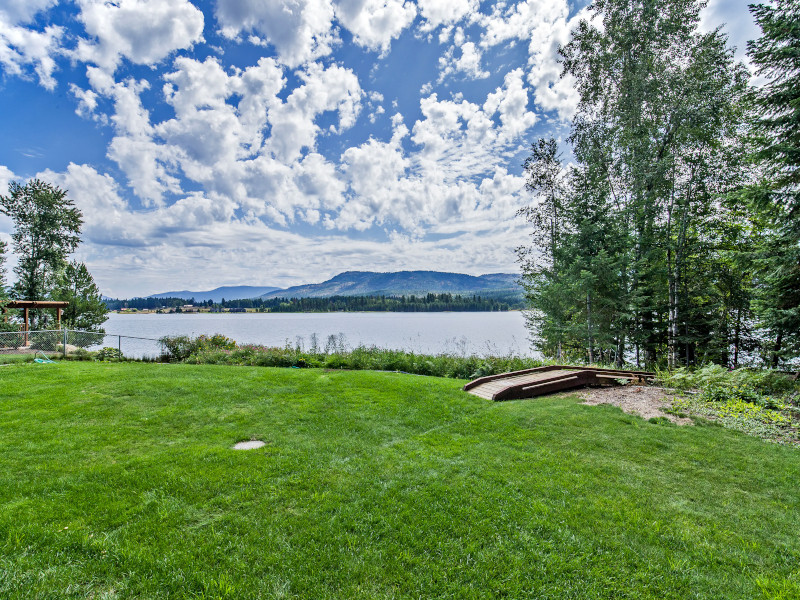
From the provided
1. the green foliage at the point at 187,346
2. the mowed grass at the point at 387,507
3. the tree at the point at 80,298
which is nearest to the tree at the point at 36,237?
the tree at the point at 80,298

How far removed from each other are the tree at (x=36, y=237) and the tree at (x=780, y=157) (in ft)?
113

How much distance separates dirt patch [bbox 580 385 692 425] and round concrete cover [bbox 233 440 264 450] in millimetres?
6322

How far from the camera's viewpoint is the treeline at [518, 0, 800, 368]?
1146 centimetres

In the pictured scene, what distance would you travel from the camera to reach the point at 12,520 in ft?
9.46

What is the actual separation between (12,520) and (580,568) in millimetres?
4604

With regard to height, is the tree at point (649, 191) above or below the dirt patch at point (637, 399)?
above

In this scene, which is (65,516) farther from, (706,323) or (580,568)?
(706,323)

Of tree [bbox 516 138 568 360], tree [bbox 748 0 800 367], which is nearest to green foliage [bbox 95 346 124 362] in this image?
tree [bbox 516 138 568 360]

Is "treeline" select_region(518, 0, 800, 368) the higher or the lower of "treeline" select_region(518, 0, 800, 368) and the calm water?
the higher

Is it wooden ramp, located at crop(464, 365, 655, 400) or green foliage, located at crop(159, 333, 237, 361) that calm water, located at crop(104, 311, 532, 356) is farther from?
wooden ramp, located at crop(464, 365, 655, 400)

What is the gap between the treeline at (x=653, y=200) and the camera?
37.6 feet

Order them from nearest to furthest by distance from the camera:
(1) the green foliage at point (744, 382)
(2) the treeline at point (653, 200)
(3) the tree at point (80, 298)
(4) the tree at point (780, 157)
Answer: (1) the green foliage at point (744, 382) < (4) the tree at point (780, 157) < (2) the treeline at point (653, 200) < (3) the tree at point (80, 298)

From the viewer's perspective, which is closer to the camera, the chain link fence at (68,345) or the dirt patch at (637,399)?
the dirt patch at (637,399)

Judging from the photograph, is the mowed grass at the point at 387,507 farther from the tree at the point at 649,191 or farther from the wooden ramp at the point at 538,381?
the tree at the point at 649,191
